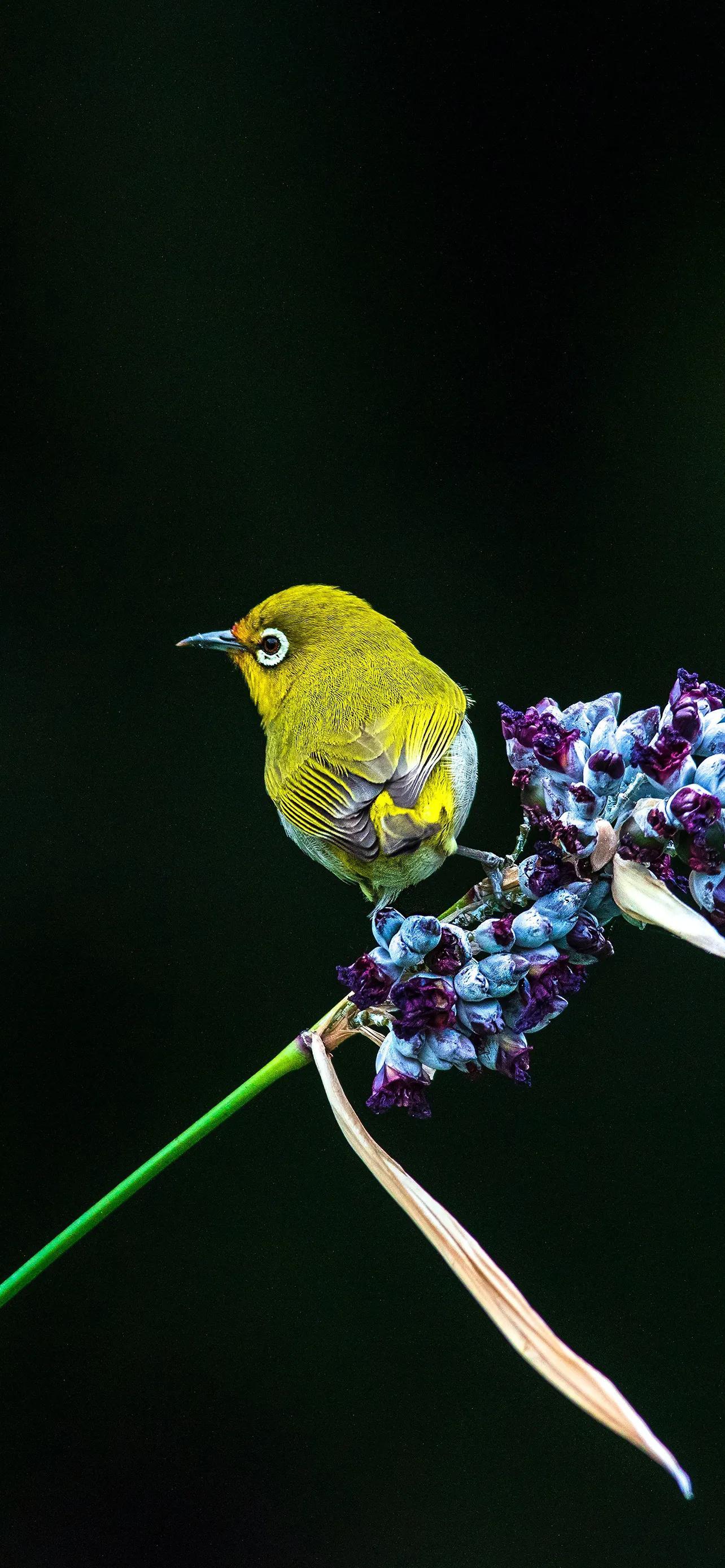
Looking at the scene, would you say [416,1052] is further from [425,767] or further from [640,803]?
[425,767]

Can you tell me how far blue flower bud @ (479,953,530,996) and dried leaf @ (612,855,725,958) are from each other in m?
0.08

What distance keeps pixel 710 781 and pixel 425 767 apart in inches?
16.7

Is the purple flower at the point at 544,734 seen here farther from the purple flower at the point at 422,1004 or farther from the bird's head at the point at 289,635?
the bird's head at the point at 289,635

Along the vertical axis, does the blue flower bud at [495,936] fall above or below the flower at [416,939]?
below

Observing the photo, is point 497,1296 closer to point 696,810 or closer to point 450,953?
point 450,953

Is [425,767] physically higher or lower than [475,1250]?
higher

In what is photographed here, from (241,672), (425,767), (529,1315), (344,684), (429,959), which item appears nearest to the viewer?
(529,1315)

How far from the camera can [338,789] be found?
120cm

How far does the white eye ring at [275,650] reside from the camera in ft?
4.50

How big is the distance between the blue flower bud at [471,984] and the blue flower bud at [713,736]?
225mm

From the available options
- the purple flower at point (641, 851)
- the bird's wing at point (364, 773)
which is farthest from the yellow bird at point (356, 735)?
the purple flower at point (641, 851)

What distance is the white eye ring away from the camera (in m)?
1.37

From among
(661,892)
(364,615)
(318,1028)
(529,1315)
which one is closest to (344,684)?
(364,615)

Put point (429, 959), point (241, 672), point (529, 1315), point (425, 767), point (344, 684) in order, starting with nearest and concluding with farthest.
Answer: point (529, 1315), point (429, 959), point (425, 767), point (344, 684), point (241, 672)
